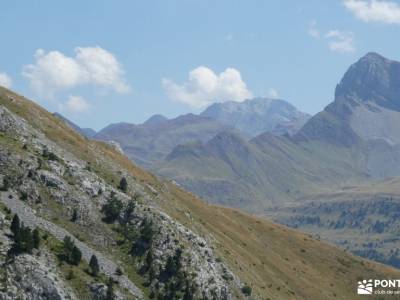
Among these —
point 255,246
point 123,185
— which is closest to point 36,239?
point 123,185

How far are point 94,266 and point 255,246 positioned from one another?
2745 inches

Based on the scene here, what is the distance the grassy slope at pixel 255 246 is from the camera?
114438 millimetres

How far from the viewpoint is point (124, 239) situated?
90000 millimetres

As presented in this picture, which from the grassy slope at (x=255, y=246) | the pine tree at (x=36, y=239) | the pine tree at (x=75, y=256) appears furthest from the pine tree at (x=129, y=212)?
the pine tree at (x=36, y=239)

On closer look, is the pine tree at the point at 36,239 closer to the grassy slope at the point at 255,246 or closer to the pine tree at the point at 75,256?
the pine tree at the point at 75,256

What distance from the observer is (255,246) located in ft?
465

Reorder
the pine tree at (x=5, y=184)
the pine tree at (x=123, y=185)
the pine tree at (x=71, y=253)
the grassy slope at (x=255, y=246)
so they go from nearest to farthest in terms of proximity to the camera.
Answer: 1. the pine tree at (x=71, y=253)
2. the pine tree at (x=5, y=184)
3. the pine tree at (x=123, y=185)
4. the grassy slope at (x=255, y=246)

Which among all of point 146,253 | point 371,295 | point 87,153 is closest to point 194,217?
point 87,153

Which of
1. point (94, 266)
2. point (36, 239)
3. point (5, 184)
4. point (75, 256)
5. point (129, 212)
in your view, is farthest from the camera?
point (129, 212)

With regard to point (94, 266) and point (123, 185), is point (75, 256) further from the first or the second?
point (123, 185)

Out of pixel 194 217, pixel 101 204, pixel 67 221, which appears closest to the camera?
pixel 67 221

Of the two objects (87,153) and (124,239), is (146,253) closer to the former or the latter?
(124,239)

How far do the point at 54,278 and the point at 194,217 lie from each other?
2262 inches

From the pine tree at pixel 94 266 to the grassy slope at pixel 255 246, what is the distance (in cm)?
3111
